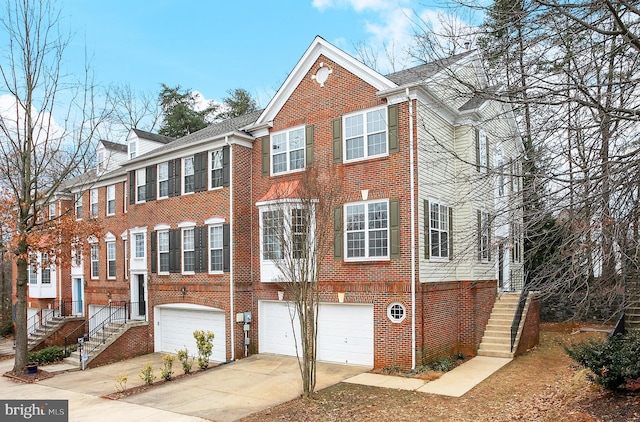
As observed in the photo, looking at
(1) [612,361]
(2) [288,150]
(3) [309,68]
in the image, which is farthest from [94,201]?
(1) [612,361]

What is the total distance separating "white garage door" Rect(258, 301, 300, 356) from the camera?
1656 centimetres

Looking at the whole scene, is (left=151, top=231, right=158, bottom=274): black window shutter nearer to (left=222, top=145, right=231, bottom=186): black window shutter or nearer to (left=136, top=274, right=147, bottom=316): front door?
(left=136, top=274, right=147, bottom=316): front door

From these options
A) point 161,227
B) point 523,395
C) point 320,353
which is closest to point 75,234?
point 161,227

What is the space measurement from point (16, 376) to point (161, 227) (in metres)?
7.13

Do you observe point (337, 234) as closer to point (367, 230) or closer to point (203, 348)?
point (367, 230)

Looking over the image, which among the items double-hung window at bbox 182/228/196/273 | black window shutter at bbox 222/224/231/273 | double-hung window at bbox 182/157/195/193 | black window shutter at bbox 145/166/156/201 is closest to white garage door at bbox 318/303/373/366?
black window shutter at bbox 222/224/231/273

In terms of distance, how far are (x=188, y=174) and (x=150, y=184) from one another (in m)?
2.59

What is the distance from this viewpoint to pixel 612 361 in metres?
8.73

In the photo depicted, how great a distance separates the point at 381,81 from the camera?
571 inches

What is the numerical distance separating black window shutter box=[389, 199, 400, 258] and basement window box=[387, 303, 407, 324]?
4.63ft

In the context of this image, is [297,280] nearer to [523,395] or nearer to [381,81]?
[523,395]

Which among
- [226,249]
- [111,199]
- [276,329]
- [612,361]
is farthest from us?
[111,199]

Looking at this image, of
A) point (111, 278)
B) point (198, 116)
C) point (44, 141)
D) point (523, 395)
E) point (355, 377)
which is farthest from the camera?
point (198, 116)

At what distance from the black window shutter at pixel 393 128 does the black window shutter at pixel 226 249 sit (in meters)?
6.62
